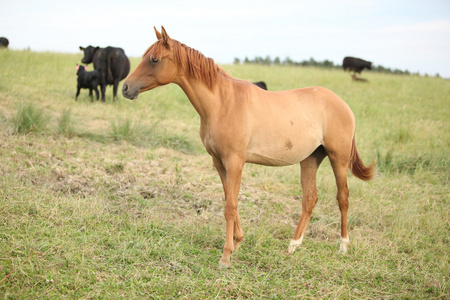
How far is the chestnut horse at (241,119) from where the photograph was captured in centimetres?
346

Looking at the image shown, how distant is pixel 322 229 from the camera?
4590 millimetres

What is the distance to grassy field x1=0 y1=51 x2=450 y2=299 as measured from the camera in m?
3.07

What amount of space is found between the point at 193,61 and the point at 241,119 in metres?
0.70

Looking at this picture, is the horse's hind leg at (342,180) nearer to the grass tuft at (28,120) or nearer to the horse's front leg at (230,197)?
the horse's front leg at (230,197)

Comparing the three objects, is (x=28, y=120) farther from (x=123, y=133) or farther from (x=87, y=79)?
(x=87, y=79)

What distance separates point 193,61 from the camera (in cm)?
351

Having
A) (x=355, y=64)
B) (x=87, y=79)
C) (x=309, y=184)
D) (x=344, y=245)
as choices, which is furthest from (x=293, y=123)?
(x=355, y=64)

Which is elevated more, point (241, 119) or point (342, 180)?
point (241, 119)

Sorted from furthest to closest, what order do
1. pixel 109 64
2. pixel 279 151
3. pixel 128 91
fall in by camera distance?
pixel 109 64
pixel 279 151
pixel 128 91

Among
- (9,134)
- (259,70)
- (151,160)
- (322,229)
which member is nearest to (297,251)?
(322,229)

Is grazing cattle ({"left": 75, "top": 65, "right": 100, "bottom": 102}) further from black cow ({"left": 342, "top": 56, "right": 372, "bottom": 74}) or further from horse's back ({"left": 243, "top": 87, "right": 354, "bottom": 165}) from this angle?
black cow ({"left": 342, "top": 56, "right": 372, "bottom": 74})

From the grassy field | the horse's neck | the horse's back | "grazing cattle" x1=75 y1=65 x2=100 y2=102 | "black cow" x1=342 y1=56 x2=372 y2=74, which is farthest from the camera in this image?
"black cow" x1=342 y1=56 x2=372 y2=74

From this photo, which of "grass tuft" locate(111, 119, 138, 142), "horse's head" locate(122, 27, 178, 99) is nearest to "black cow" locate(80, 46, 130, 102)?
"grass tuft" locate(111, 119, 138, 142)

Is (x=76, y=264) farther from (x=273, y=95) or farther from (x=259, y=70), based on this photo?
(x=259, y=70)
